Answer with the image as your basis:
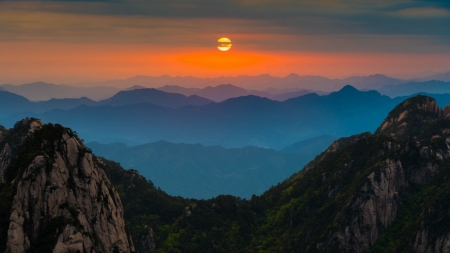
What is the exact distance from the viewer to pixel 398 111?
17812 cm

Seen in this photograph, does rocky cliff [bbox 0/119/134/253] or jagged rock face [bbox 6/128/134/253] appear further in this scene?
rocky cliff [bbox 0/119/134/253]

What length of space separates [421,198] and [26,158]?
7487 centimetres

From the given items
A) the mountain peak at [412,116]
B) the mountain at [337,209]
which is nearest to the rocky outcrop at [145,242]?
the mountain at [337,209]

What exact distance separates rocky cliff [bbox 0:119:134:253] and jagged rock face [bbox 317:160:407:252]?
164 ft

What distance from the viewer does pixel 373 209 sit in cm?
11906

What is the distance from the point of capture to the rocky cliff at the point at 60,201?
205 feet

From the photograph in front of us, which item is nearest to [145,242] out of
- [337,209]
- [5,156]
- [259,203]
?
[5,156]

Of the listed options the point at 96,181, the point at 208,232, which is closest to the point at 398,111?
the point at 208,232

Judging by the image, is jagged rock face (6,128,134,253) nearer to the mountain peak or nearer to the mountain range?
the mountain range

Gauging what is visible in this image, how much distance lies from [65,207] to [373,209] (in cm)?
6629

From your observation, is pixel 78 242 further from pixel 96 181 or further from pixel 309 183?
pixel 309 183

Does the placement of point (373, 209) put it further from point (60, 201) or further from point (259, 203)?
point (60, 201)

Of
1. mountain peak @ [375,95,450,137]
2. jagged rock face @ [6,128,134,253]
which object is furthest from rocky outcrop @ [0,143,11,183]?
mountain peak @ [375,95,450,137]

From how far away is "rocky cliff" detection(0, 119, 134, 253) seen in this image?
62.3m
